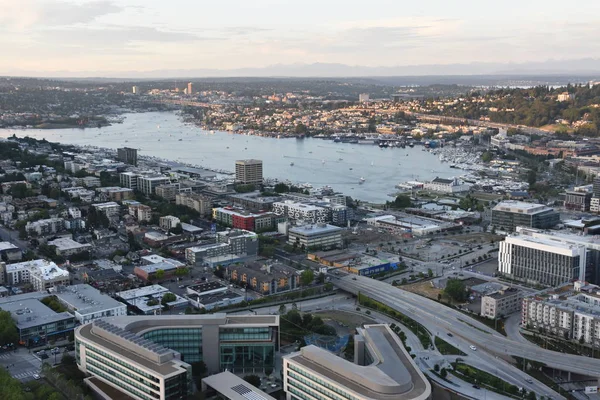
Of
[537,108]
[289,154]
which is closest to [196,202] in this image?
[289,154]

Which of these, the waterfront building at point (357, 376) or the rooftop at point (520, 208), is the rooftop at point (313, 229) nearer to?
the rooftop at point (520, 208)

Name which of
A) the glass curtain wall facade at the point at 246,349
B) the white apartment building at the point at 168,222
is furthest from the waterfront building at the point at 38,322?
the white apartment building at the point at 168,222

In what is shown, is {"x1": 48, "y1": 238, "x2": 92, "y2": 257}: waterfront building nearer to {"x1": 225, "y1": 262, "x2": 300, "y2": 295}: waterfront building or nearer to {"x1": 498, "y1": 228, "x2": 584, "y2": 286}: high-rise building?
{"x1": 225, "y1": 262, "x2": 300, "y2": 295}: waterfront building

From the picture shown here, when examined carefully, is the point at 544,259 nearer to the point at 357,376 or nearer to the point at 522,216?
the point at 522,216

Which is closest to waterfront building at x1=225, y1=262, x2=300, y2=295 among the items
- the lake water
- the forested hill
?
the lake water

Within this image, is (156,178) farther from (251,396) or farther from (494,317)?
(251,396)
